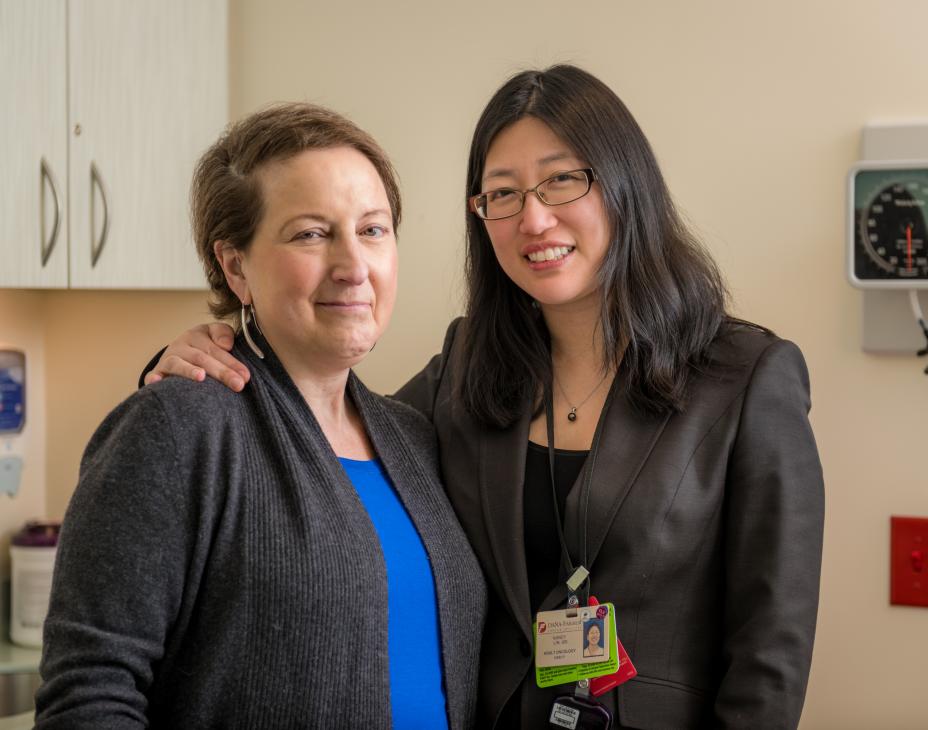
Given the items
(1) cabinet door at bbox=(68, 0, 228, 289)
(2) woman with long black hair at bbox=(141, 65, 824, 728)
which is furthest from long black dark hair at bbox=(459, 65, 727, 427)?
(1) cabinet door at bbox=(68, 0, 228, 289)

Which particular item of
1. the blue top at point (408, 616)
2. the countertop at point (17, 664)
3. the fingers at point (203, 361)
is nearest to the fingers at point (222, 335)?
the fingers at point (203, 361)

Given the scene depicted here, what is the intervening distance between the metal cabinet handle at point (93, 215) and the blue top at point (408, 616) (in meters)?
0.98

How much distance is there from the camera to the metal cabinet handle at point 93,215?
2250 millimetres

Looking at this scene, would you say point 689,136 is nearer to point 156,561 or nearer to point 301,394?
point 301,394

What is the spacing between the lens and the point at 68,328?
8.82 feet

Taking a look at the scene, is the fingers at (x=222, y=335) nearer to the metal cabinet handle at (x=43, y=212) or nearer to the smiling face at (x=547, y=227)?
the smiling face at (x=547, y=227)

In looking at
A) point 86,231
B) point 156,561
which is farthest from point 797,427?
point 86,231

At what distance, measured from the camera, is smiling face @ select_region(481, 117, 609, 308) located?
167cm

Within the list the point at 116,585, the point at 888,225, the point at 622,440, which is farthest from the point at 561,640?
the point at 888,225

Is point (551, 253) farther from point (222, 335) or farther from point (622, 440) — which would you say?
point (222, 335)

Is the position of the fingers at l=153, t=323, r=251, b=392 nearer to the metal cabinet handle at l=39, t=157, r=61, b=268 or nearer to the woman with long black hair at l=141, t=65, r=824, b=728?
the woman with long black hair at l=141, t=65, r=824, b=728

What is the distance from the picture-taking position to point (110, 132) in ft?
7.44

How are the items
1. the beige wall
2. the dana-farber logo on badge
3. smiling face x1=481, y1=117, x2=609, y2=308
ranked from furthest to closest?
the beige wall, smiling face x1=481, y1=117, x2=609, y2=308, the dana-farber logo on badge

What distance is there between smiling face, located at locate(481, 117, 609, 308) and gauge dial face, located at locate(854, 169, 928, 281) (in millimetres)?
558
